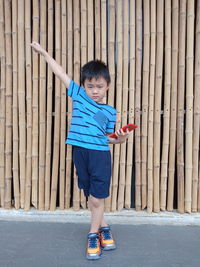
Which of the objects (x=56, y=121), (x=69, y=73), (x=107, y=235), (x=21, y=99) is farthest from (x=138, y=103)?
(x=107, y=235)

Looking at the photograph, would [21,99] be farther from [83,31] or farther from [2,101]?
[83,31]

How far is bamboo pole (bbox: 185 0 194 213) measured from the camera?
2.84 meters

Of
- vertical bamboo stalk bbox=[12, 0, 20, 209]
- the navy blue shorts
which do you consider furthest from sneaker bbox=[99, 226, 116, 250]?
vertical bamboo stalk bbox=[12, 0, 20, 209]

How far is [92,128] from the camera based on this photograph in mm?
2250

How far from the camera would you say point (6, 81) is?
9.81 ft

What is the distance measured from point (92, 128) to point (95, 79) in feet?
1.30

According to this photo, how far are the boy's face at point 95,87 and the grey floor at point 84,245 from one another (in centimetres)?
138

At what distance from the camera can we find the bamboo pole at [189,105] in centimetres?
284

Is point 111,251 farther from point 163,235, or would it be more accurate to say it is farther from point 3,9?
point 3,9

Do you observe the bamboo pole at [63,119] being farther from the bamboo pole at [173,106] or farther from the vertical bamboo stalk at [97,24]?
the bamboo pole at [173,106]

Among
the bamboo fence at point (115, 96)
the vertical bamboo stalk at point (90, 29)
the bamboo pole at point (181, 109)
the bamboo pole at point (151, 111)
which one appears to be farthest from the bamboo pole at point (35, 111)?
the bamboo pole at point (181, 109)

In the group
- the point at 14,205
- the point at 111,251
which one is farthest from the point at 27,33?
the point at 111,251

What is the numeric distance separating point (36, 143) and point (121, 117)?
98 centimetres

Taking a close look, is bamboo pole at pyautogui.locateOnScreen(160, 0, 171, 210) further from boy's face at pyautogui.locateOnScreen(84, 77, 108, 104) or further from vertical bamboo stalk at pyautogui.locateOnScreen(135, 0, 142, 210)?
boy's face at pyautogui.locateOnScreen(84, 77, 108, 104)
